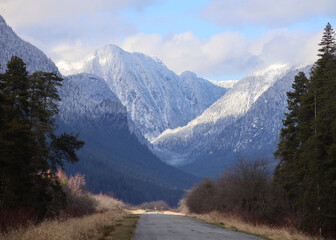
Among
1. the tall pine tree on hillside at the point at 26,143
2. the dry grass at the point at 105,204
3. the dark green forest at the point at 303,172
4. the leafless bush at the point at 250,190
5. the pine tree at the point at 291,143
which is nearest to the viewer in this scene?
the tall pine tree on hillside at the point at 26,143

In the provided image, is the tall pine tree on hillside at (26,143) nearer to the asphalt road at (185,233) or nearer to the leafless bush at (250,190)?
the asphalt road at (185,233)

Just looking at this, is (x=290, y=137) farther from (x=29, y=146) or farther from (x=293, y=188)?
(x=29, y=146)

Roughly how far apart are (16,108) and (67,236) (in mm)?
18936

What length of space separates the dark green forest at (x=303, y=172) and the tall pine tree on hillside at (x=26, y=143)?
62.7 feet

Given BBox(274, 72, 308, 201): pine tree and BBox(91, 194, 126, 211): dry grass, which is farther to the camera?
BBox(91, 194, 126, 211): dry grass

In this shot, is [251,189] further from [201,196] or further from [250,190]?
[201,196]

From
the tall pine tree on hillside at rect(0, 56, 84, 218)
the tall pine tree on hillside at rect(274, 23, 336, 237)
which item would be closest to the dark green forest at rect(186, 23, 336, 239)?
the tall pine tree on hillside at rect(274, 23, 336, 237)

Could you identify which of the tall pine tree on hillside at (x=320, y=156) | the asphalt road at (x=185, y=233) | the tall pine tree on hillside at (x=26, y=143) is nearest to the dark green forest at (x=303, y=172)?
the tall pine tree on hillside at (x=320, y=156)

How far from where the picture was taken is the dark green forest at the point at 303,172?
3362 cm

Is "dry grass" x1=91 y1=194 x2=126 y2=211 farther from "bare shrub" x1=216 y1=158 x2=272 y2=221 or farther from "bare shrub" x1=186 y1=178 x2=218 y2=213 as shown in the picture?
"bare shrub" x1=216 y1=158 x2=272 y2=221

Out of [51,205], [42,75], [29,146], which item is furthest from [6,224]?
[42,75]

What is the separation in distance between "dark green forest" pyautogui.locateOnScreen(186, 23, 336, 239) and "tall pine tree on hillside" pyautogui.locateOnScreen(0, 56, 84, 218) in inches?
752

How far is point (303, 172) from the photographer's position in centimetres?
3922

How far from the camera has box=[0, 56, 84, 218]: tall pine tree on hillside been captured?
107ft
